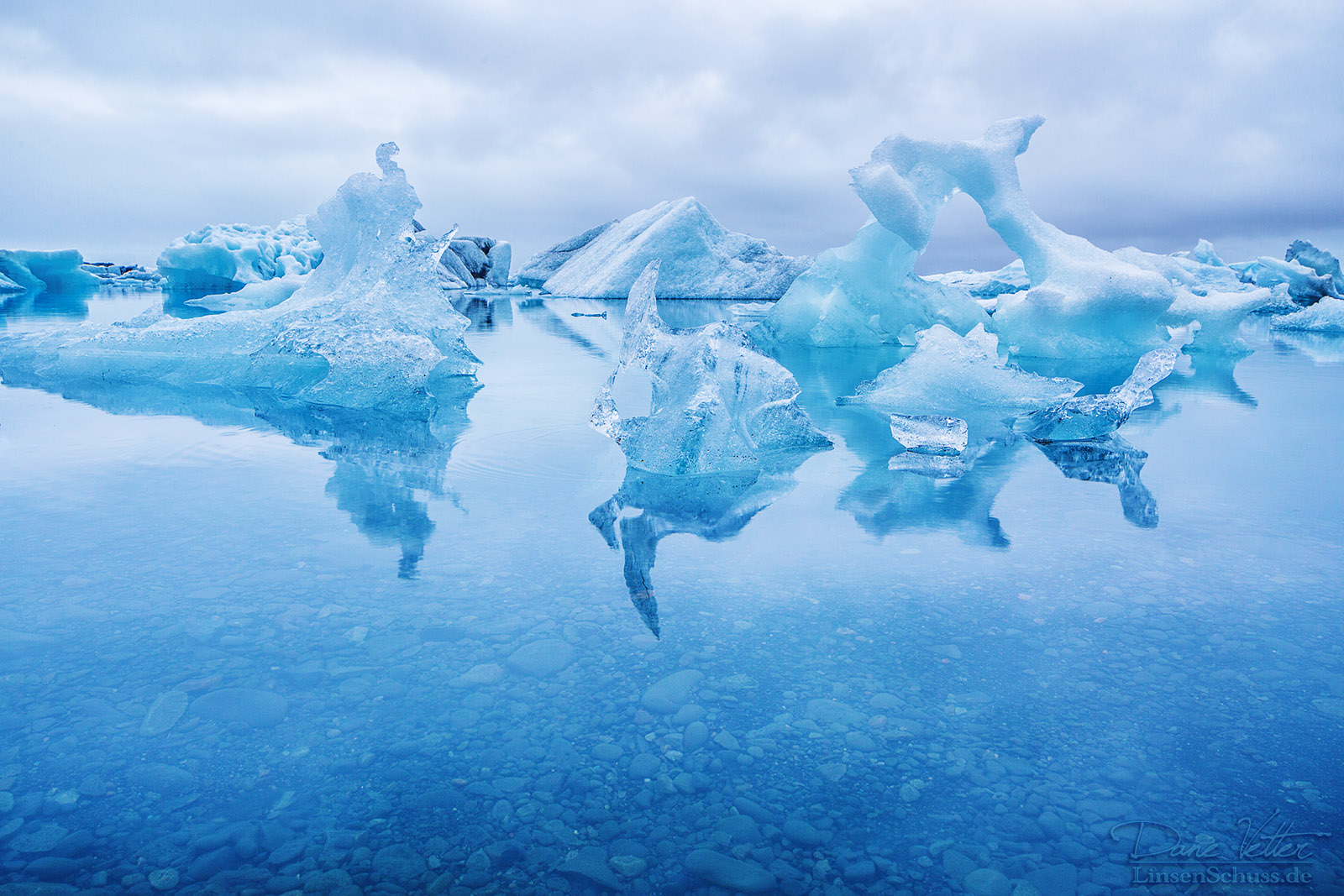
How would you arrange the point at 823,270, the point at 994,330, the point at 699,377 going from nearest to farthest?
the point at 699,377 → the point at 994,330 → the point at 823,270

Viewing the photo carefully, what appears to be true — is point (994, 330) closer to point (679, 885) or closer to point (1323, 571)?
point (1323, 571)

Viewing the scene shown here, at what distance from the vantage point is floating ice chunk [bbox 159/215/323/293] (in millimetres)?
22469

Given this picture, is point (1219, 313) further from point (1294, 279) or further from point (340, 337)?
point (1294, 279)

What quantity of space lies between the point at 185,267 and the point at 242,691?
2545 cm

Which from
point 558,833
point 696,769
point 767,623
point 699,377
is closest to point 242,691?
point 558,833

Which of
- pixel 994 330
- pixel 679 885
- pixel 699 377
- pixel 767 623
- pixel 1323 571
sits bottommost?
pixel 679 885

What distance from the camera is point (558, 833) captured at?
125cm

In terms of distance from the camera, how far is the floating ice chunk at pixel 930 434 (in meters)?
3.88

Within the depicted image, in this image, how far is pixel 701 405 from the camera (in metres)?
3.46

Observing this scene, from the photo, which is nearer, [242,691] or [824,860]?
[824,860]

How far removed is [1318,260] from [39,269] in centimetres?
3472

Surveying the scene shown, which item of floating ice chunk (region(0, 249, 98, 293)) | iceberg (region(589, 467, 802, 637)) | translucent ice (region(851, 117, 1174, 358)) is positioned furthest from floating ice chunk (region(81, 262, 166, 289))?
iceberg (region(589, 467, 802, 637))

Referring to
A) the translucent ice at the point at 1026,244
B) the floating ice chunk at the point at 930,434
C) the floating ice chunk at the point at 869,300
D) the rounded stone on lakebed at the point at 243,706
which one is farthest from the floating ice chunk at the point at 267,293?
the rounded stone on lakebed at the point at 243,706

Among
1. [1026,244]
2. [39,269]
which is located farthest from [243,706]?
[39,269]
